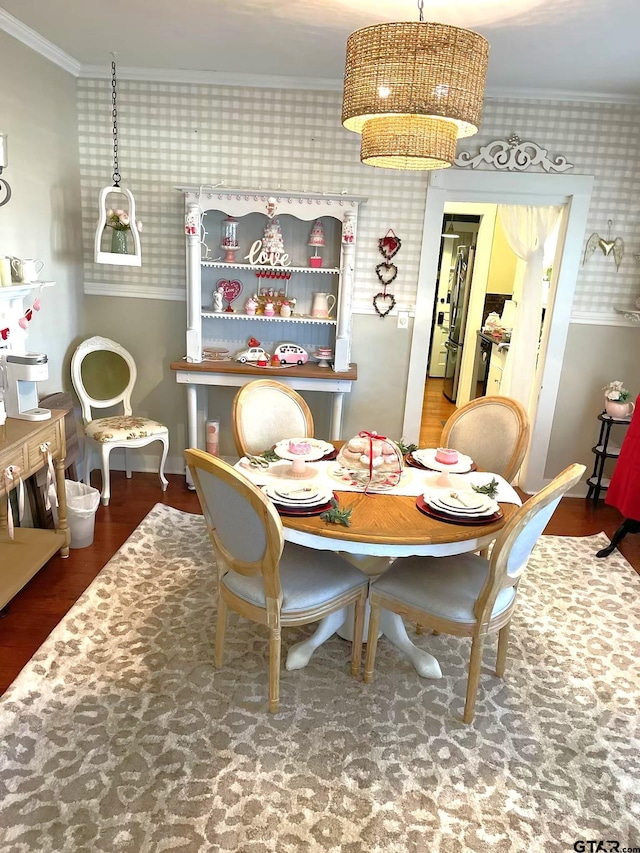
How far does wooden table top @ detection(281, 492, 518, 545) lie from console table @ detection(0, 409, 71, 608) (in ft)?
4.13

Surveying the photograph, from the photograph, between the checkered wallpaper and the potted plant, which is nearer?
the checkered wallpaper

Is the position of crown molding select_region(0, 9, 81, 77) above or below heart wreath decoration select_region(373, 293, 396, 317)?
above

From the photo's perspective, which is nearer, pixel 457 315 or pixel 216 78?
pixel 216 78

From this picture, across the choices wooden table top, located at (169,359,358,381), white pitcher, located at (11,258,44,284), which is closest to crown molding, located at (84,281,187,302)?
wooden table top, located at (169,359,358,381)

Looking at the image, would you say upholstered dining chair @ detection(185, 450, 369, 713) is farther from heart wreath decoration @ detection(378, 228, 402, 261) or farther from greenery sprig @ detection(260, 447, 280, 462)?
heart wreath decoration @ detection(378, 228, 402, 261)

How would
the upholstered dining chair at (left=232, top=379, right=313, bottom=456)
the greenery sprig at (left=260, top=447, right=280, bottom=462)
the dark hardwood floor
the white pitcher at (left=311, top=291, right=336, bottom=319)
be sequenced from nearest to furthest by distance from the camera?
1. the dark hardwood floor
2. the greenery sprig at (left=260, top=447, right=280, bottom=462)
3. the upholstered dining chair at (left=232, top=379, right=313, bottom=456)
4. the white pitcher at (left=311, top=291, right=336, bottom=319)

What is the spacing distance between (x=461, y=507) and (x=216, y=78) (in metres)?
3.09

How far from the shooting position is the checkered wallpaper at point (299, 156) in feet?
12.6

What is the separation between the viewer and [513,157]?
3889 millimetres

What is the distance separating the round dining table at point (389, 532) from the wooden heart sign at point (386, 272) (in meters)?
2.09

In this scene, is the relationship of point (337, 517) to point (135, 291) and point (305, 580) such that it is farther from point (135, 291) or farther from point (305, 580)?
point (135, 291)

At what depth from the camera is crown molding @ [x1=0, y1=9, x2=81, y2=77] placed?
9.82 ft

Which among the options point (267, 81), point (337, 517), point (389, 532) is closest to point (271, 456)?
point (337, 517)

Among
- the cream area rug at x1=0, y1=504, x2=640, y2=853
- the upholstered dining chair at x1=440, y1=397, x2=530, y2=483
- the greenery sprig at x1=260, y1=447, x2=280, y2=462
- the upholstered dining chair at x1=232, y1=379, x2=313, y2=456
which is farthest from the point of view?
the upholstered dining chair at x1=232, y1=379, x2=313, y2=456
